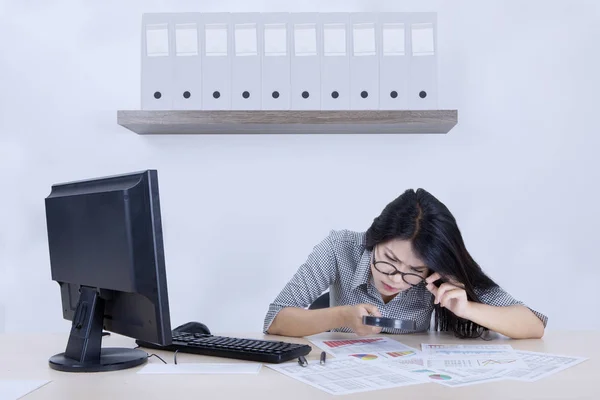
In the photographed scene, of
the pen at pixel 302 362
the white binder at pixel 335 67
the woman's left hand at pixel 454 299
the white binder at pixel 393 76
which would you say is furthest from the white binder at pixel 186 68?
the pen at pixel 302 362

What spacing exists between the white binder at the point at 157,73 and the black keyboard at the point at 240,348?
3.42 feet

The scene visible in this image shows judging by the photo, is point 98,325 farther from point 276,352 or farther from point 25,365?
point 276,352

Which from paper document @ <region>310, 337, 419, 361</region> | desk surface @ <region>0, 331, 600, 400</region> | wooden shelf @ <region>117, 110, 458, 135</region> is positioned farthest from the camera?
wooden shelf @ <region>117, 110, 458, 135</region>

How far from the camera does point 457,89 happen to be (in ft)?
8.48

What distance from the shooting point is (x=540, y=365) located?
4.45ft

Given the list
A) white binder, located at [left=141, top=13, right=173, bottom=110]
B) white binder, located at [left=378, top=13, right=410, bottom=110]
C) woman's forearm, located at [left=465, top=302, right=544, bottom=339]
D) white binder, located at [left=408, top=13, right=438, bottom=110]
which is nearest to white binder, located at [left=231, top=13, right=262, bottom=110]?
white binder, located at [left=141, top=13, right=173, bottom=110]

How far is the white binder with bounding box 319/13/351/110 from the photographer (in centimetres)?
230

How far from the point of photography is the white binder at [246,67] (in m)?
2.31

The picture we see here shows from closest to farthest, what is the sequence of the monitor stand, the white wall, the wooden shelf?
1. the monitor stand
2. the wooden shelf
3. the white wall

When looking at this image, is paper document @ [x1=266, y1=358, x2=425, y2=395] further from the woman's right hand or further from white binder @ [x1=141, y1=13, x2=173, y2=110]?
white binder @ [x1=141, y1=13, x2=173, y2=110]

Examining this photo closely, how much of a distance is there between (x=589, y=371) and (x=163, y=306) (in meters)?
0.87

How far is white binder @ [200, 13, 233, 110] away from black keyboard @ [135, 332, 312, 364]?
40.7 inches

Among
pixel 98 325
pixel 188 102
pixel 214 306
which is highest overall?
pixel 188 102

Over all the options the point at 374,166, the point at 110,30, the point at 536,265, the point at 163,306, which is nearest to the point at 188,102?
the point at 110,30
